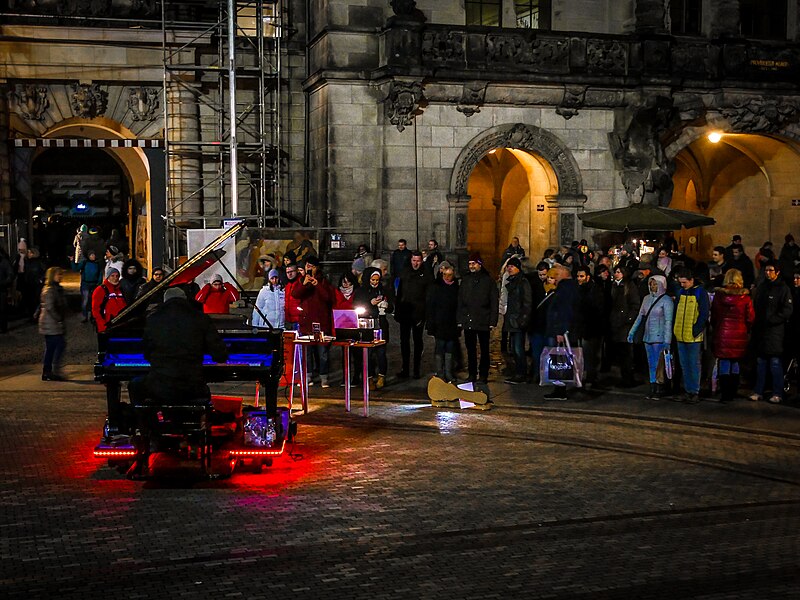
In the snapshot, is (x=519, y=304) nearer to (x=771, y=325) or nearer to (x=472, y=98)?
(x=771, y=325)

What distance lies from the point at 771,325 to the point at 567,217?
44.0ft

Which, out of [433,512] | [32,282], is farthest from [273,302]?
[32,282]

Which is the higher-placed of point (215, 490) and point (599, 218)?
point (599, 218)

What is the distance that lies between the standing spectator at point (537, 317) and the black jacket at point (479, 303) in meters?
0.59

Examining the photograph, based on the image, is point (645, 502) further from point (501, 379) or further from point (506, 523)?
point (501, 379)

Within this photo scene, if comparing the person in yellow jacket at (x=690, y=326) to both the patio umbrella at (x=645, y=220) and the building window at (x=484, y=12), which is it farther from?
the building window at (x=484, y=12)

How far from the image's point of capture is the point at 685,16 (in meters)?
29.5

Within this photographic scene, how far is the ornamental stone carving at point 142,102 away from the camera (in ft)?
95.2

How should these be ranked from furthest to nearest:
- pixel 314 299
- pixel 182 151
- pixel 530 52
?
pixel 182 151, pixel 530 52, pixel 314 299

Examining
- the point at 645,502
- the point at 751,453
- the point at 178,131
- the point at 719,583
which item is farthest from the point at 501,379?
the point at 178,131

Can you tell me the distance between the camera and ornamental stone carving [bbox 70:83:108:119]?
28.5 m

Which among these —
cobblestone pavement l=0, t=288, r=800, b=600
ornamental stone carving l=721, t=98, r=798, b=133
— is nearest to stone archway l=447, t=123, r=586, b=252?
ornamental stone carving l=721, t=98, r=798, b=133

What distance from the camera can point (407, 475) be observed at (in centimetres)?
1108

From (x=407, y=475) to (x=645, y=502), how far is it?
7.43ft
